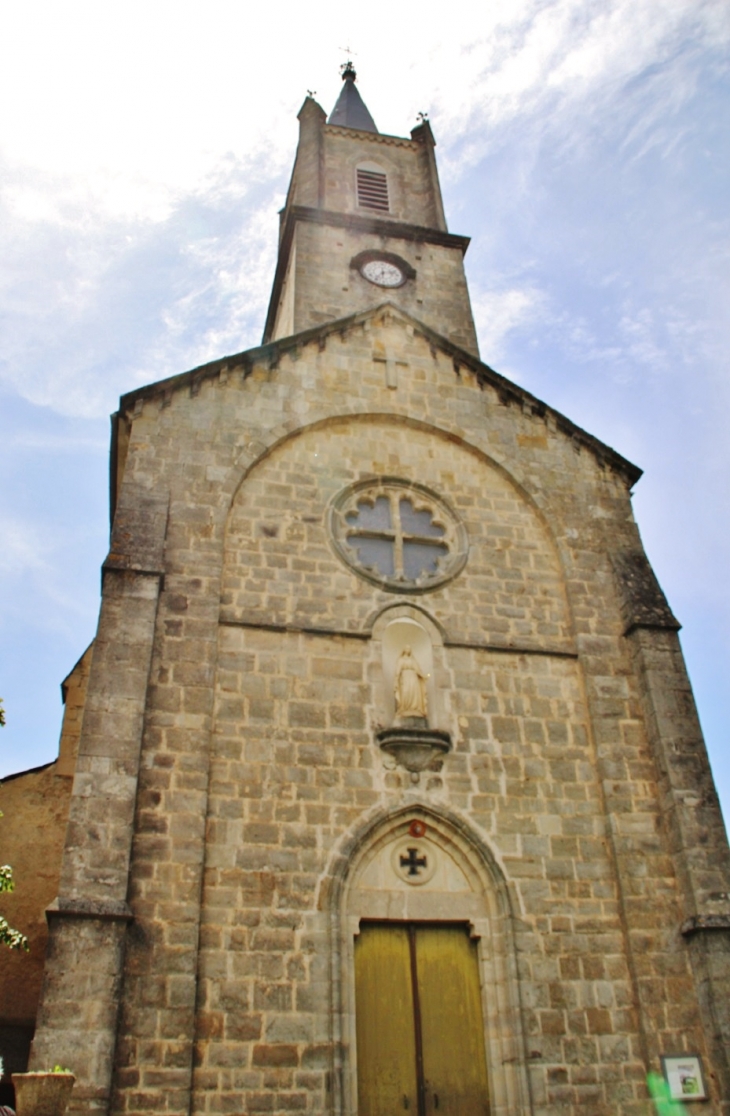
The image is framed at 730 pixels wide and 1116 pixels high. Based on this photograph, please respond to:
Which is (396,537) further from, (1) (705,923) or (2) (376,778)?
(1) (705,923)

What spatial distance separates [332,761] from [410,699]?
44.5 inches

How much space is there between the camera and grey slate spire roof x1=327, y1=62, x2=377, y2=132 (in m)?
22.5

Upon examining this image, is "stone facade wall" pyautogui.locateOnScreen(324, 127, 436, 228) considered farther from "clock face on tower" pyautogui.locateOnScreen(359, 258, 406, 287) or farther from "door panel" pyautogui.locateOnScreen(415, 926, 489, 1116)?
"door panel" pyautogui.locateOnScreen(415, 926, 489, 1116)

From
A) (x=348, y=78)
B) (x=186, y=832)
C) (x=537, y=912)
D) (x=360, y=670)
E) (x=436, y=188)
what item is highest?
(x=348, y=78)

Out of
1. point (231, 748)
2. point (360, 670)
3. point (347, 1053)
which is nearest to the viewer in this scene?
point (347, 1053)

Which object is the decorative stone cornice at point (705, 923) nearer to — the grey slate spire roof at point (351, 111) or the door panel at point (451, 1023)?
the door panel at point (451, 1023)

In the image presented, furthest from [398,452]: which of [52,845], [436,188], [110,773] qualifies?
[436,188]

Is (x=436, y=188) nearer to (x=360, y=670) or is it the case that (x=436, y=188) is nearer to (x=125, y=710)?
(x=360, y=670)

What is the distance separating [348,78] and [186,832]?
23.0 m

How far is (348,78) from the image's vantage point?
2508cm

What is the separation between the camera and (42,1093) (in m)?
6.49

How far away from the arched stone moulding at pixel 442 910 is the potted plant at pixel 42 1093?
2613 mm

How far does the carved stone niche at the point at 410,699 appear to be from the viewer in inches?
387

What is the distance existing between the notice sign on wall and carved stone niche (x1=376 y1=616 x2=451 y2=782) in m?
3.70
